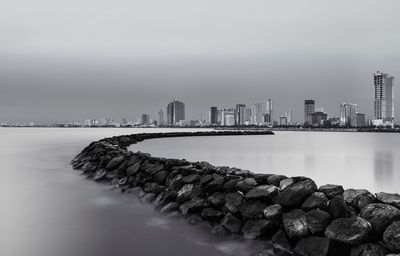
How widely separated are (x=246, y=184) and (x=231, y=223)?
3.36 feet

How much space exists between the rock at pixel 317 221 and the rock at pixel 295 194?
1.71 ft

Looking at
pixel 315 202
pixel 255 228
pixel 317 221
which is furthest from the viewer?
pixel 255 228

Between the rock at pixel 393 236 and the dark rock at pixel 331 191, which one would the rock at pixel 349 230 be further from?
the dark rock at pixel 331 191

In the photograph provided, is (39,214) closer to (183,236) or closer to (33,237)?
(33,237)

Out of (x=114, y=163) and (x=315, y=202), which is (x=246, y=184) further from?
(x=114, y=163)

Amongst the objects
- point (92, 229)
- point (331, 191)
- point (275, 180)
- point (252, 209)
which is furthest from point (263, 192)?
point (92, 229)

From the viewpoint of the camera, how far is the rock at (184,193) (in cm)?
751

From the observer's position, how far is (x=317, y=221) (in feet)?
16.4

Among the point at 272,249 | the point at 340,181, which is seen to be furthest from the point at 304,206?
the point at 340,181

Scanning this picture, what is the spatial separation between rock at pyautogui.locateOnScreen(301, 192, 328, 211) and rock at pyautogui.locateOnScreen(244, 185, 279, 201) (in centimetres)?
69

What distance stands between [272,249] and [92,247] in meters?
2.85

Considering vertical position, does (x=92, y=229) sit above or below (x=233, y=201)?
below

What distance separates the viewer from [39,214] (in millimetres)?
7602

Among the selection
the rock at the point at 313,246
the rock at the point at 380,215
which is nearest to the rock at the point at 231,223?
the rock at the point at 313,246
